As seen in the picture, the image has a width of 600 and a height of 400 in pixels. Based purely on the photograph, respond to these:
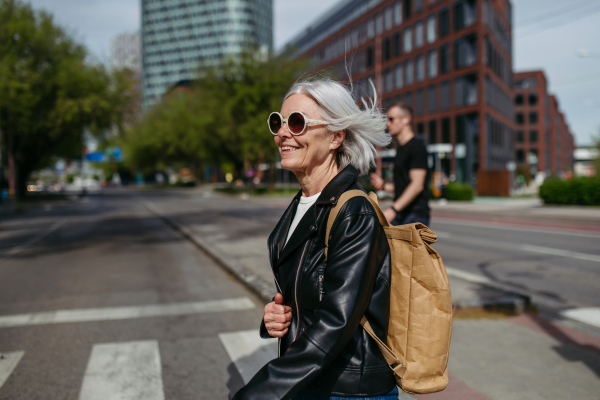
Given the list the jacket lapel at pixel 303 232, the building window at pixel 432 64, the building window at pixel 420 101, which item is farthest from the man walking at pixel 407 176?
the building window at pixel 420 101

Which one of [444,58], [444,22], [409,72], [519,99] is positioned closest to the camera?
[444,22]

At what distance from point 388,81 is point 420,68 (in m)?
5.74

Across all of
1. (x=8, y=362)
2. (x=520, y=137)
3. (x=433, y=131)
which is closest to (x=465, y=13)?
(x=433, y=131)

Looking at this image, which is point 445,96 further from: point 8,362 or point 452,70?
point 8,362

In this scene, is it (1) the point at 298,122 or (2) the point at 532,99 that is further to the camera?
(2) the point at 532,99

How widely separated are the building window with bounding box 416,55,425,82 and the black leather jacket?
52.4 metres

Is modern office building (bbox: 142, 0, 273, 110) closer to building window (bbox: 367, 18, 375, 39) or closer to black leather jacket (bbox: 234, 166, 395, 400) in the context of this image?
building window (bbox: 367, 18, 375, 39)

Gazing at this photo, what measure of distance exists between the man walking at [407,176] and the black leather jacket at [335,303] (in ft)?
7.71

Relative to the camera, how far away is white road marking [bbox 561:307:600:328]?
4633mm

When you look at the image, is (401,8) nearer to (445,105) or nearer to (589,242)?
(445,105)

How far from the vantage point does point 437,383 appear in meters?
1.50

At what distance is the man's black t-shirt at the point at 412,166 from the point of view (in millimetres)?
4000

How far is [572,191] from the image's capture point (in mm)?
20938

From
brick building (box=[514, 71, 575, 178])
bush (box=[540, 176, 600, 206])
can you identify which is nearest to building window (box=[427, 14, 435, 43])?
bush (box=[540, 176, 600, 206])
